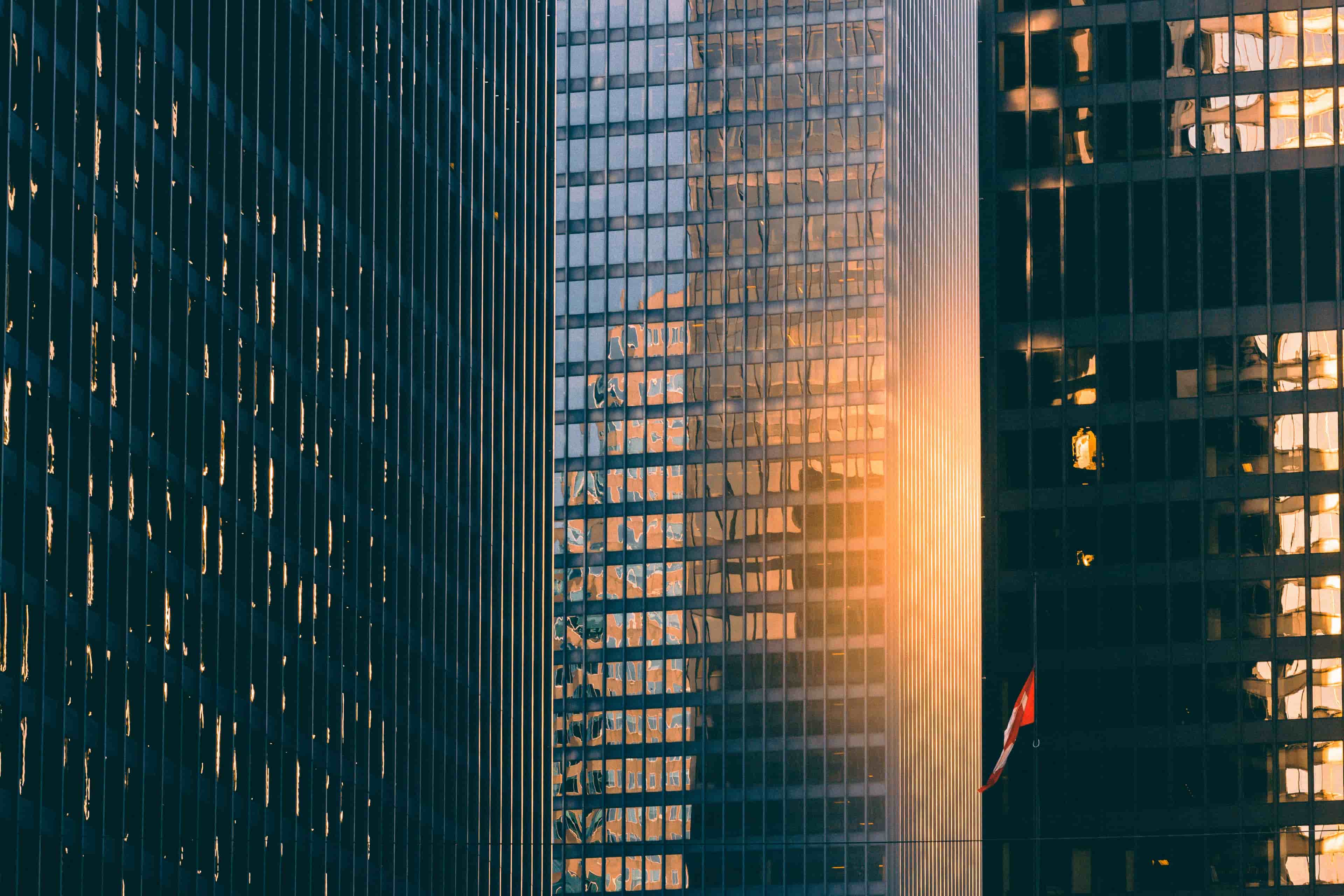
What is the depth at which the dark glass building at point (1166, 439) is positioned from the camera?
148 metres

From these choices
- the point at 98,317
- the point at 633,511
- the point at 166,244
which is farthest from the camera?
the point at 633,511

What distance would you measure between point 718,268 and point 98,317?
102860mm

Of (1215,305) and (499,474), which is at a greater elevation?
(1215,305)

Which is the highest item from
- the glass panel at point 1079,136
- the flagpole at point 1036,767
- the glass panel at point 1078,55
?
the glass panel at point 1078,55

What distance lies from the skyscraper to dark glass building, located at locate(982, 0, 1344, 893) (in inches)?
469

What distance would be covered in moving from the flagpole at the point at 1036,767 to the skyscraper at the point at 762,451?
15.5 meters

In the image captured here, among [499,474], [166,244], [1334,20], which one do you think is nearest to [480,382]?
[499,474]

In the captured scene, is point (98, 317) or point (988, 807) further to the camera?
point (988, 807)

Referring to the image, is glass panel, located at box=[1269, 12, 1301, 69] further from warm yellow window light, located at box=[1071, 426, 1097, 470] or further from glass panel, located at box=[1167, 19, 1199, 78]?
warm yellow window light, located at box=[1071, 426, 1097, 470]

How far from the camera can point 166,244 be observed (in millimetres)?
87062

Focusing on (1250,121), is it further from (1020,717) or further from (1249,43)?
(1020,717)

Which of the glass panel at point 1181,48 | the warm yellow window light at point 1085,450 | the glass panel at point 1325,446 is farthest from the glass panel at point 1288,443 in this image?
the glass panel at point 1181,48

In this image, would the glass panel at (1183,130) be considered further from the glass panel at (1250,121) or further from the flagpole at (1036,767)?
the flagpole at (1036,767)

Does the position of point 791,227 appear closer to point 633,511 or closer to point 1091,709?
point 633,511
